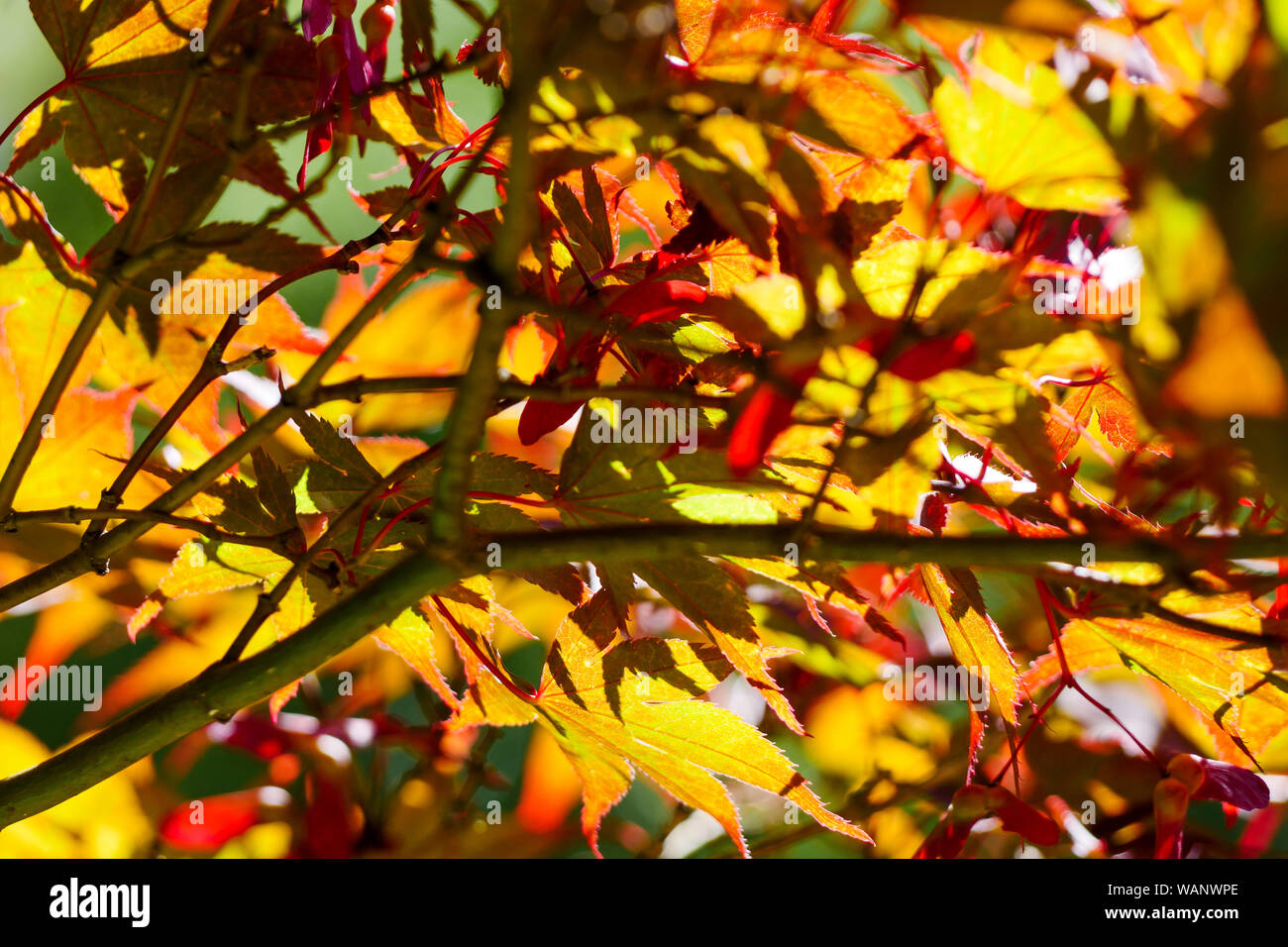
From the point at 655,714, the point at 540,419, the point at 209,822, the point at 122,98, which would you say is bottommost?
the point at 209,822

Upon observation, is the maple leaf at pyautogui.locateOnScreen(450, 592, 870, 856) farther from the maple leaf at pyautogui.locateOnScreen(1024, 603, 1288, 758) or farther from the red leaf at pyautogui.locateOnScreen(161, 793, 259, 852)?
the red leaf at pyautogui.locateOnScreen(161, 793, 259, 852)

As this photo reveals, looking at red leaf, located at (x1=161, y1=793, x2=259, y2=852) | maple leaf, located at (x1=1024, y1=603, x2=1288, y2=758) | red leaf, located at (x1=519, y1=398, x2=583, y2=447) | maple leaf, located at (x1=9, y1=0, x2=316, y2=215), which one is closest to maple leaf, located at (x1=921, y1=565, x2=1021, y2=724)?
maple leaf, located at (x1=1024, y1=603, x2=1288, y2=758)

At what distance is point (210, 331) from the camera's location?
0.50 metres

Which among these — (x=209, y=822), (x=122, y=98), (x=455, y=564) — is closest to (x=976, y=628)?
(x=455, y=564)

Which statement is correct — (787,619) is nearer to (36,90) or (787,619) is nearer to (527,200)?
(527,200)

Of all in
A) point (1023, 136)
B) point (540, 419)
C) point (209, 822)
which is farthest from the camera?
point (209, 822)

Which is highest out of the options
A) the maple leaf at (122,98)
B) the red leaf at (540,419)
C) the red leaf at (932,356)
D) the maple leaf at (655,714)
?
the maple leaf at (122,98)

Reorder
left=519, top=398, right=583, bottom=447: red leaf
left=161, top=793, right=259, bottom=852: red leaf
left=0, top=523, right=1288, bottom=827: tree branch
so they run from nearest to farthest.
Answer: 1. left=0, top=523, right=1288, bottom=827: tree branch
2. left=519, top=398, right=583, bottom=447: red leaf
3. left=161, top=793, right=259, bottom=852: red leaf

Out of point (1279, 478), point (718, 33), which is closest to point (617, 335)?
point (718, 33)

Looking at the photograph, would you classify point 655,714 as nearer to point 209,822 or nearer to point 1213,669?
point 1213,669

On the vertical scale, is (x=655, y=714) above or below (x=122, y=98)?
below

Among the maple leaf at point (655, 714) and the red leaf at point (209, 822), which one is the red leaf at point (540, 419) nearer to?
the maple leaf at point (655, 714)

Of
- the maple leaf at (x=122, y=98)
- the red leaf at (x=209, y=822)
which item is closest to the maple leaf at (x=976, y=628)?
the maple leaf at (x=122, y=98)
